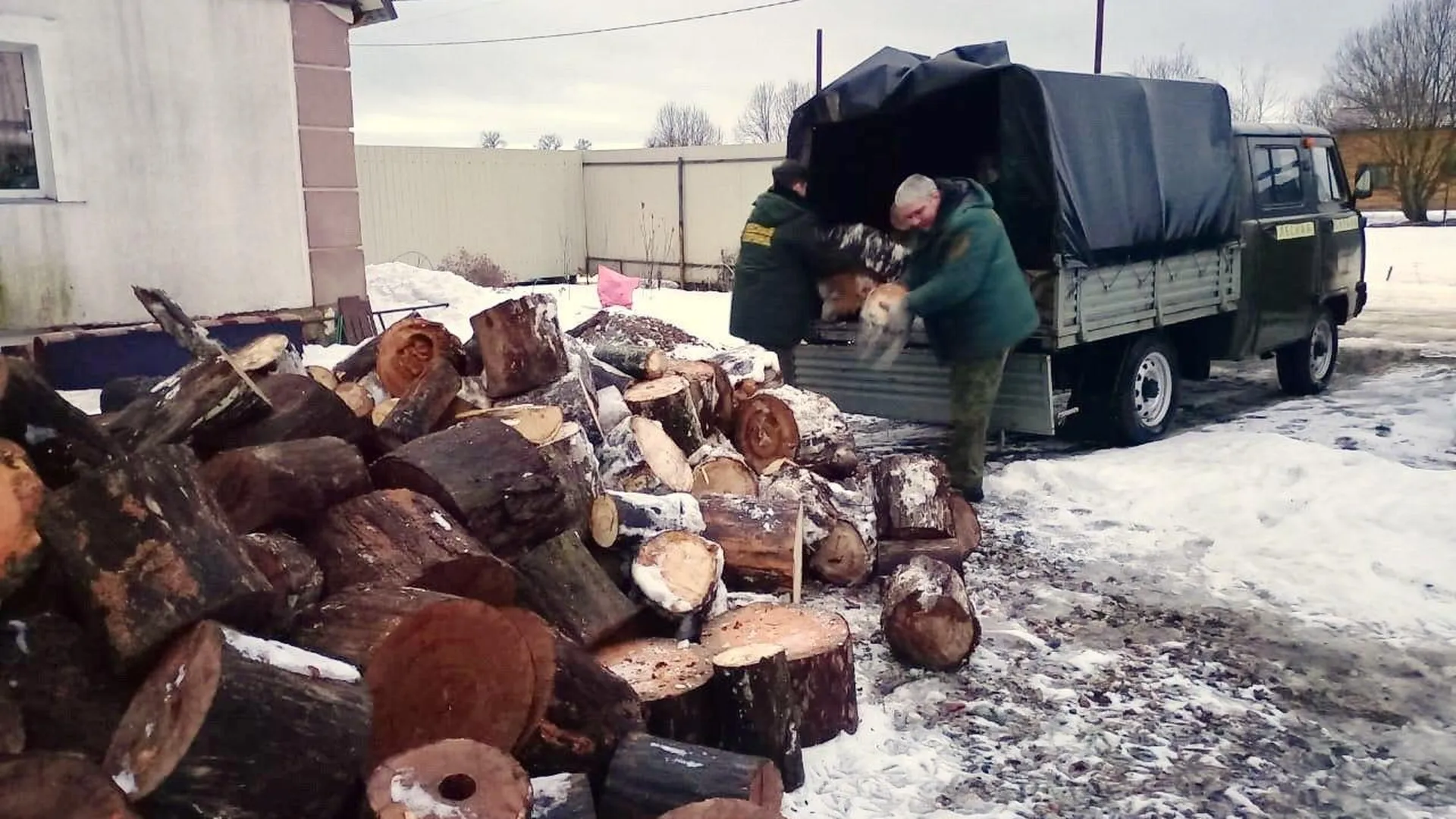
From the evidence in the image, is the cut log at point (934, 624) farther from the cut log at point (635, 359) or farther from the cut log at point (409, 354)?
the cut log at point (409, 354)

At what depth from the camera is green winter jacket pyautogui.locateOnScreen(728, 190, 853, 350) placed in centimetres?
714

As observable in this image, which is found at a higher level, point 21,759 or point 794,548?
point 21,759

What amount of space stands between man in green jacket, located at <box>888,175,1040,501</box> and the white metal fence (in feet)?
38.9

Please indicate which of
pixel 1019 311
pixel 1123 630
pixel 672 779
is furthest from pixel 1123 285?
pixel 672 779

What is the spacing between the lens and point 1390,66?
105 ft

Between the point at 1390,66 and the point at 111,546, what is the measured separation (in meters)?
37.7

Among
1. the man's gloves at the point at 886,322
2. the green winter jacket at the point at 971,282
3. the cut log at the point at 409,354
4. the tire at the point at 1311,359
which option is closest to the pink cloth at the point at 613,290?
the man's gloves at the point at 886,322

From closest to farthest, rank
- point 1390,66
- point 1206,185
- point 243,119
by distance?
point 1206,185 → point 243,119 → point 1390,66

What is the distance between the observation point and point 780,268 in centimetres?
721

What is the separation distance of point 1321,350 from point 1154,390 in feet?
9.31

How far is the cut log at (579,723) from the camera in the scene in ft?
10.2

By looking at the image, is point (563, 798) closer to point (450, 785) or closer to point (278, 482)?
Answer: point (450, 785)

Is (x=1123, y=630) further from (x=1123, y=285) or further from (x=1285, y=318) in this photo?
(x=1285, y=318)

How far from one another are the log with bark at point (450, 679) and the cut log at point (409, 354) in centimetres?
263
